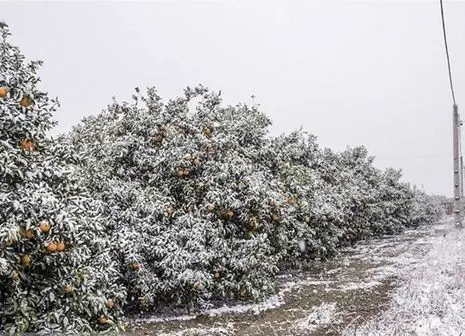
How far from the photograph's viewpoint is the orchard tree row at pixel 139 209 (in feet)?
16.9

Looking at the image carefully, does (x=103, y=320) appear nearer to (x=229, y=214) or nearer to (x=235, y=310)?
(x=235, y=310)

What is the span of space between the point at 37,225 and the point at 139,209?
4156 millimetres

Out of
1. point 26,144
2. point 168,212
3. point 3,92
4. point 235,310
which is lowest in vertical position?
point 235,310

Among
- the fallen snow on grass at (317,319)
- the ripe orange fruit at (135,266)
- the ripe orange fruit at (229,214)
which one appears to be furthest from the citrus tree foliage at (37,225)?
the ripe orange fruit at (229,214)

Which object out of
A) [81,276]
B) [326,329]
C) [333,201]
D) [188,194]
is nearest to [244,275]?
[188,194]

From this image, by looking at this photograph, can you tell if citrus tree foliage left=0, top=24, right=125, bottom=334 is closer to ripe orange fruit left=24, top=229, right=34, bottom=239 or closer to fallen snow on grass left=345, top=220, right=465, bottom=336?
ripe orange fruit left=24, top=229, right=34, bottom=239

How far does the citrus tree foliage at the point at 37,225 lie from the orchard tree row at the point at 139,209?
1 centimetres

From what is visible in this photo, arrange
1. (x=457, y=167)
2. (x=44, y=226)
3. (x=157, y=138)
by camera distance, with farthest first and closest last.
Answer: (x=457, y=167), (x=157, y=138), (x=44, y=226)

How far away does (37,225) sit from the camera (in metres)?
4.93

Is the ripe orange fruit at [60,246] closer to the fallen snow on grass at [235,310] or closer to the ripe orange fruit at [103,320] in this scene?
the ripe orange fruit at [103,320]

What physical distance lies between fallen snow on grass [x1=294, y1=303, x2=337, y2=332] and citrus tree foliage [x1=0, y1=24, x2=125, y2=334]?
10.6 ft

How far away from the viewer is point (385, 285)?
36.7 ft

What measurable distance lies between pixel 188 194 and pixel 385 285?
508 centimetres

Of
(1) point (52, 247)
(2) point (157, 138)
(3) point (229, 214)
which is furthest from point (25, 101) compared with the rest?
(3) point (229, 214)
